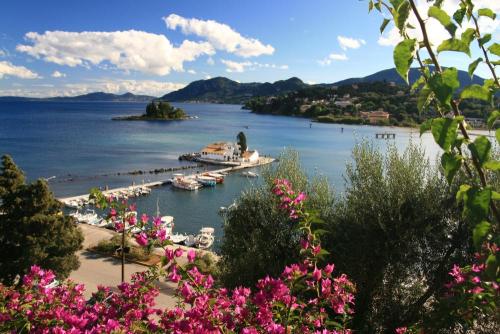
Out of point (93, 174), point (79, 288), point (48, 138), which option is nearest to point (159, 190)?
point (93, 174)

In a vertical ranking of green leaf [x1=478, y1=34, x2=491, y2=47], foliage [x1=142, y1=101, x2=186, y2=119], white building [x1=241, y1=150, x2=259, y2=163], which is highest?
green leaf [x1=478, y1=34, x2=491, y2=47]

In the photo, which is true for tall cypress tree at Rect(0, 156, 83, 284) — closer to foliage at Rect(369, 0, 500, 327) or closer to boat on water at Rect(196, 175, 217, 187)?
foliage at Rect(369, 0, 500, 327)

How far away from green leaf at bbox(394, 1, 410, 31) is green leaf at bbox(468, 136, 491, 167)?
443 mm

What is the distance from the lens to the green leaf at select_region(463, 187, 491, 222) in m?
1.31

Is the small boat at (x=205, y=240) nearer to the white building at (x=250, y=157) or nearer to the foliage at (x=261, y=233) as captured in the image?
the foliage at (x=261, y=233)

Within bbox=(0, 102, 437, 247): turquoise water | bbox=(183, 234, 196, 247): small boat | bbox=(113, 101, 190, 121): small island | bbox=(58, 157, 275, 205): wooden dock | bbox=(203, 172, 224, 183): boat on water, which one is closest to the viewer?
bbox=(183, 234, 196, 247): small boat

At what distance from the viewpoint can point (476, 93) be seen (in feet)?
4.77

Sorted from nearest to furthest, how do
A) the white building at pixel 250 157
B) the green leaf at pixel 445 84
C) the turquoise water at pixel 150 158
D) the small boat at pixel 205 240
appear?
the green leaf at pixel 445 84, the small boat at pixel 205 240, the turquoise water at pixel 150 158, the white building at pixel 250 157

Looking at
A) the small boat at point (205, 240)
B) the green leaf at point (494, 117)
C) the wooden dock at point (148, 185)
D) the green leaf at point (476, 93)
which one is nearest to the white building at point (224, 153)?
the wooden dock at point (148, 185)

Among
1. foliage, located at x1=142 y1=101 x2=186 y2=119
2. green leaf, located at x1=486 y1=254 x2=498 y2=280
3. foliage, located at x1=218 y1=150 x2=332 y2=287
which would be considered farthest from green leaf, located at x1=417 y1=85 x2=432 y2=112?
foliage, located at x1=142 y1=101 x2=186 y2=119

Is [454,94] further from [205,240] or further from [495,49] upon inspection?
[205,240]

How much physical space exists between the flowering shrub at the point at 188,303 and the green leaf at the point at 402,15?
2.07m

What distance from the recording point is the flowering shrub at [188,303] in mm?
3033

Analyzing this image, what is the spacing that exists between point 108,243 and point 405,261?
1817 cm
